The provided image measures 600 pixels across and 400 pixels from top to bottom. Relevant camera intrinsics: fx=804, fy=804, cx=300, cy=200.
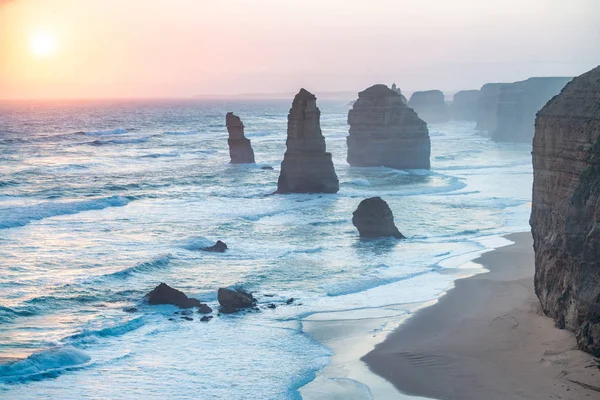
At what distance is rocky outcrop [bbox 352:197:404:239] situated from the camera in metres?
37.1

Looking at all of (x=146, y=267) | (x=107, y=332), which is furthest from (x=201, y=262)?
(x=107, y=332)

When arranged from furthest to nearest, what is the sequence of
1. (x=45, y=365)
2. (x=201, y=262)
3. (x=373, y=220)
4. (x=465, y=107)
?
(x=465, y=107) → (x=373, y=220) → (x=201, y=262) → (x=45, y=365)

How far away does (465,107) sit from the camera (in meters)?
195

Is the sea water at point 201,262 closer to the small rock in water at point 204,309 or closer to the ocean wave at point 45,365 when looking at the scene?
the ocean wave at point 45,365

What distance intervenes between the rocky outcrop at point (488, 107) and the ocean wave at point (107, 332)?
4610 inches

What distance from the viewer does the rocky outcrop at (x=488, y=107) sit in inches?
5477

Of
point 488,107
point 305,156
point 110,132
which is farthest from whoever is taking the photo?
point 488,107

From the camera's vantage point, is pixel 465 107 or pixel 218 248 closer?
pixel 218 248

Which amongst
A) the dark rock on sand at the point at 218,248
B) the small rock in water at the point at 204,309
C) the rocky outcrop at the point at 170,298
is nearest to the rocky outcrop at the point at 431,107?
the dark rock on sand at the point at 218,248

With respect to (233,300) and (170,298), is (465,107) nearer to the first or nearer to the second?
(233,300)

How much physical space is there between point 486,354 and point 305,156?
108 ft

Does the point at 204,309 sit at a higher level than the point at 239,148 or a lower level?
lower

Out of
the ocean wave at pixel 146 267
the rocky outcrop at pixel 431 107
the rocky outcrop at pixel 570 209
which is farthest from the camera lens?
the rocky outcrop at pixel 431 107

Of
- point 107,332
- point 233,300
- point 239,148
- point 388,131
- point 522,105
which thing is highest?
point 522,105
